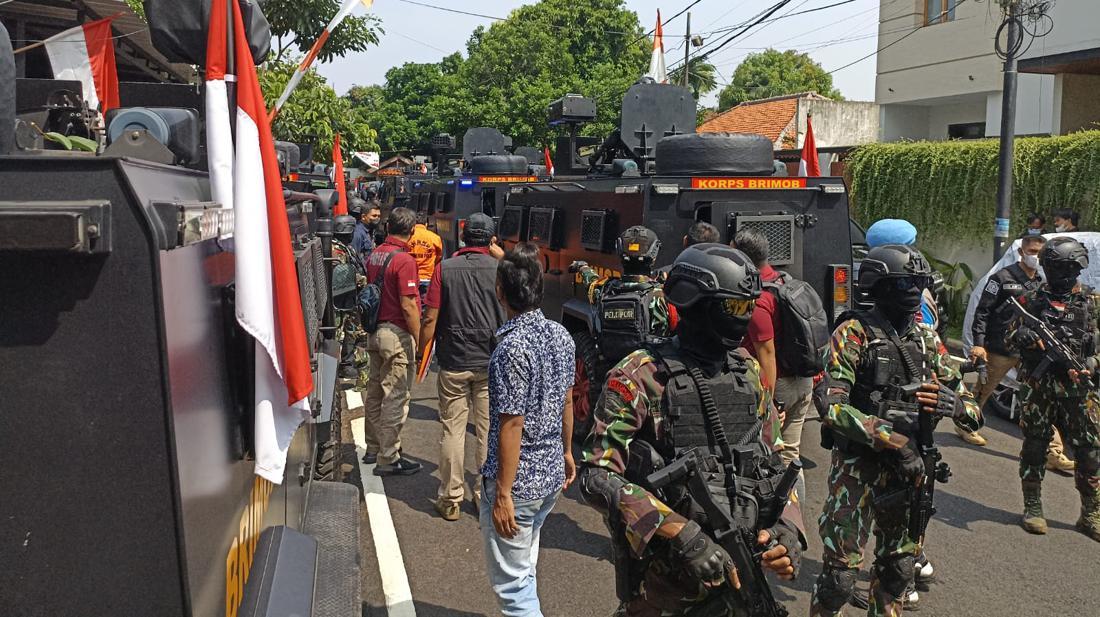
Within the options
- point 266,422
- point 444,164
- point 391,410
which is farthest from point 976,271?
point 266,422

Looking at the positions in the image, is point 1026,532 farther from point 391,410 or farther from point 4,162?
point 4,162

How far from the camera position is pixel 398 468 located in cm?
649

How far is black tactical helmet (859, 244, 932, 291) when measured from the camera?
3.83 metres

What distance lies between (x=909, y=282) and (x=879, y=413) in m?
0.58

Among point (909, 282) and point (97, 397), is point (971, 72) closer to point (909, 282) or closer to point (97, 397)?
point (909, 282)

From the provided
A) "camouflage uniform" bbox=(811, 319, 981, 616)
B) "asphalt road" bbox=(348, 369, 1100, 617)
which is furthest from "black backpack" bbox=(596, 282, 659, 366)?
"camouflage uniform" bbox=(811, 319, 981, 616)

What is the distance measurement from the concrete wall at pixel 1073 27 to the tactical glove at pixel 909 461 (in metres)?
18.2

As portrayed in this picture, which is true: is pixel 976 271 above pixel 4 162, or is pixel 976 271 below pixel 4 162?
below

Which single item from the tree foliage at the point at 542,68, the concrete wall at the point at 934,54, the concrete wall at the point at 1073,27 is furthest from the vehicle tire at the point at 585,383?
the tree foliage at the point at 542,68

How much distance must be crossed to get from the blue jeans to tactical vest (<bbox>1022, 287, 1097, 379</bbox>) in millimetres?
3777

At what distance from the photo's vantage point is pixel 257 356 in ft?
6.98

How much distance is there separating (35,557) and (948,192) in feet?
51.4

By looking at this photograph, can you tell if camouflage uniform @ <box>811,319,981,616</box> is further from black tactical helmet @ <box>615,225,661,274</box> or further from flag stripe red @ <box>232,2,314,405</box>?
flag stripe red @ <box>232,2,314,405</box>

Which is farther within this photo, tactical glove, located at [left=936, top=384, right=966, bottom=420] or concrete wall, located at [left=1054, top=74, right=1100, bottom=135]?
concrete wall, located at [left=1054, top=74, right=1100, bottom=135]
